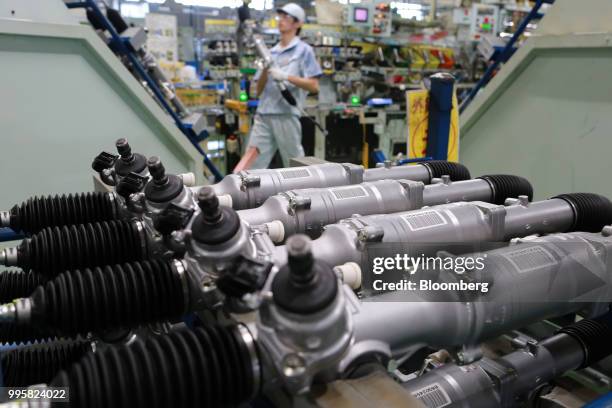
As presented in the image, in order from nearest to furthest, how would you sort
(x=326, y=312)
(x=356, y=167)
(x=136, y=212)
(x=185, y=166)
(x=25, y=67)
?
(x=326, y=312) → (x=136, y=212) → (x=356, y=167) → (x=25, y=67) → (x=185, y=166)

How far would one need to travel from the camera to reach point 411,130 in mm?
2217

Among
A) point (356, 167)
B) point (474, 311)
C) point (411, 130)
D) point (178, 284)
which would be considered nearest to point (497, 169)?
point (411, 130)

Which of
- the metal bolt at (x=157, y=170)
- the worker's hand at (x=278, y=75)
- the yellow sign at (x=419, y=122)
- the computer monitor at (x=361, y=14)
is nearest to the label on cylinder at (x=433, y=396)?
the metal bolt at (x=157, y=170)

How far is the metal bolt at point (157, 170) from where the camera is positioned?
90cm

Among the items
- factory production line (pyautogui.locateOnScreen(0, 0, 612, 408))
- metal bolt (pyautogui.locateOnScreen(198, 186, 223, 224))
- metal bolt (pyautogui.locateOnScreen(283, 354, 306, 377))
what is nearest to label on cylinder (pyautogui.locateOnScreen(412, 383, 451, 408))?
factory production line (pyautogui.locateOnScreen(0, 0, 612, 408))

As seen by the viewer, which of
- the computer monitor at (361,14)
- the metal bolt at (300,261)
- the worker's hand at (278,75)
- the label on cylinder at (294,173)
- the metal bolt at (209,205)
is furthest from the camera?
the computer monitor at (361,14)

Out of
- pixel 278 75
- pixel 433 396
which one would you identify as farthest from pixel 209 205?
pixel 278 75

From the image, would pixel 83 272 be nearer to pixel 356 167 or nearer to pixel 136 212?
pixel 136 212

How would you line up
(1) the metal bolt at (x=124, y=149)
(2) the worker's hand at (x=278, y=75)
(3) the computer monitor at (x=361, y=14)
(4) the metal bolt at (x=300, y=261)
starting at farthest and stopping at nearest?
(3) the computer monitor at (x=361, y=14), (2) the worker's hand at (x=278, y=75), (1) the metal bolt at (x=124, y=149), (4) the metal bolt at (x=300, y=261)

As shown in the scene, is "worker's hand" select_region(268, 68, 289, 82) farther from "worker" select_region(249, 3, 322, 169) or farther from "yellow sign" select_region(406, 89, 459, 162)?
"yellow sign" select_region(406, 89, 459, 162)

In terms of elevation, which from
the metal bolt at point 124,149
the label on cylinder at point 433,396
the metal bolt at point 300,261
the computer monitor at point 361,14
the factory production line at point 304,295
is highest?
the computer monitor at point 361,14

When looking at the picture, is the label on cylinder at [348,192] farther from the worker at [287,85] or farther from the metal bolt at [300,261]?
the worker at [287,85]

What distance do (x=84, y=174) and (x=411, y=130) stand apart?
156 cm

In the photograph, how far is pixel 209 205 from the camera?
67cm
